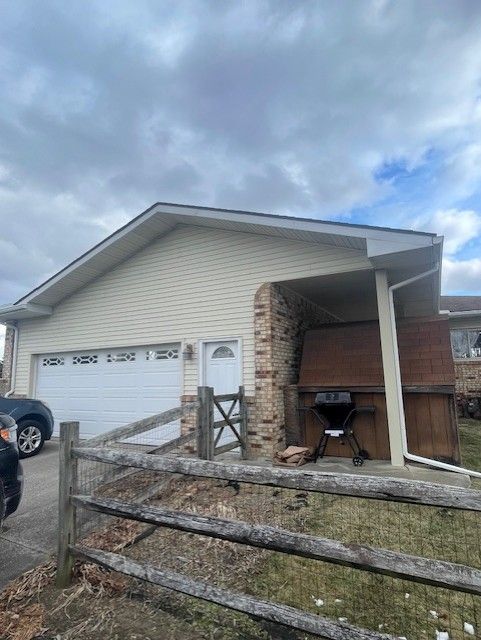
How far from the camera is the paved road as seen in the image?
3.17m

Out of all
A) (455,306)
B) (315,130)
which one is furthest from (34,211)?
(455,306)

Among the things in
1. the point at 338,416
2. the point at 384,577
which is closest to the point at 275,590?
the point at 384,577

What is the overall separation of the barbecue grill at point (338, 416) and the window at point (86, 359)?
19.7 feet

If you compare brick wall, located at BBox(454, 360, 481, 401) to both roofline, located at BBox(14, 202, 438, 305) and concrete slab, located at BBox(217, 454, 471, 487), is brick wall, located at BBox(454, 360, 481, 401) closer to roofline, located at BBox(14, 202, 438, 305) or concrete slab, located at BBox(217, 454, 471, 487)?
concrete slab, located at BBox(217, 454, 471, 487)

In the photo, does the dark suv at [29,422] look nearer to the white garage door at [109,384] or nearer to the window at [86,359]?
the white garage door at [109,384]

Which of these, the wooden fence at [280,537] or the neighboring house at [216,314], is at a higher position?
the neighboring house at [216,314]

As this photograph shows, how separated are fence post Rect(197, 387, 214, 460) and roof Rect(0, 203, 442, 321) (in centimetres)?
339

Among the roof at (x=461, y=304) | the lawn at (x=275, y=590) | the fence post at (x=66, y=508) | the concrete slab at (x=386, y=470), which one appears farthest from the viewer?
the roof at (x=461, y=304)

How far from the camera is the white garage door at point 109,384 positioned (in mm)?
8297

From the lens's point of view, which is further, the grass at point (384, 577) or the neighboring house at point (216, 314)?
the neighboring house at point (216, 314)

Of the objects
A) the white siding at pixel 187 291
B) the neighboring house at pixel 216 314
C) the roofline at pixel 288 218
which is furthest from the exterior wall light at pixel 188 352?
the roofline at pixel 288 218

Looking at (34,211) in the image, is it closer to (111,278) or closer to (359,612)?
(111,278)

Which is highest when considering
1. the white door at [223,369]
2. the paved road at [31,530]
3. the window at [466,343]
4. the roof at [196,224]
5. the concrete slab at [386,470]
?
the roof at [196,224]

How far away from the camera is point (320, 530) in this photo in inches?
142
